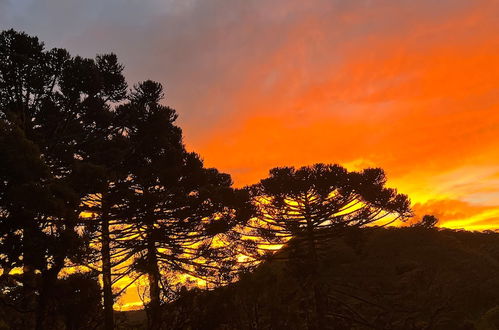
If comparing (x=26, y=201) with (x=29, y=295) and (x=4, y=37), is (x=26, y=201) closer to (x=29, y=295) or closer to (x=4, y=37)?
(x=29, y=295)

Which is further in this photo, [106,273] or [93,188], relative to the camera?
[106,273]

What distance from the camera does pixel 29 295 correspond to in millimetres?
11844

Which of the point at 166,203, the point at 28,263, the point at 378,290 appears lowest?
the point at 378,290

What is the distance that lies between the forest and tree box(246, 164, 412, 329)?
7cm

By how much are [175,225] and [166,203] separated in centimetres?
121


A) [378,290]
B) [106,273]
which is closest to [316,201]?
[378,290]

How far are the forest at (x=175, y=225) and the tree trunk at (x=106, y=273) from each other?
0.20 ft

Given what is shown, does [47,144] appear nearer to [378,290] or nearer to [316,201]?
[316,201]

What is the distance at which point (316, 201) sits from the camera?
779 inches

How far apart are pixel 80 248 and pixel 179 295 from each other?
3.40m

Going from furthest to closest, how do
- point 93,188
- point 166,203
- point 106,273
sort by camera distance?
point 166,203, point 106,273, point 93,188

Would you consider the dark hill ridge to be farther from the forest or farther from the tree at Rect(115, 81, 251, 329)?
the tree at Rect(115, 81, 251, 329)

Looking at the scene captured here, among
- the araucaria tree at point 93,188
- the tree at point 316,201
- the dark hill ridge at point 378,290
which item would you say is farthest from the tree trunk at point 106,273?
the tree at point 316,201

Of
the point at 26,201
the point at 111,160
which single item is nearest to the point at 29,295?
the point at 26,201
